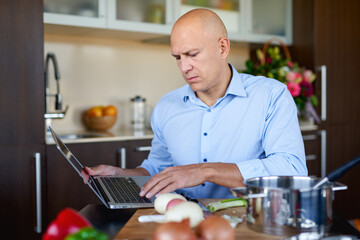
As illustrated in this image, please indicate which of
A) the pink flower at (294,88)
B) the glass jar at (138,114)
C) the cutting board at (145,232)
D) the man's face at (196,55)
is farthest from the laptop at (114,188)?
the pink flower at (294,88)

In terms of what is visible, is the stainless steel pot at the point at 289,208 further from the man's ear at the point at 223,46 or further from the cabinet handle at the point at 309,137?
the cabinet handle at the point at 309,137

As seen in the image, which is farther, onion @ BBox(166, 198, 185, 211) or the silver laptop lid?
the silver laptop lid

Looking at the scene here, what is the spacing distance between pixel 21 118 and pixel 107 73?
0.95 m

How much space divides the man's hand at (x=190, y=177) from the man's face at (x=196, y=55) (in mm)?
392

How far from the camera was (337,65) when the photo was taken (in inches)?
149

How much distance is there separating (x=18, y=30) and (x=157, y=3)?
1.04m

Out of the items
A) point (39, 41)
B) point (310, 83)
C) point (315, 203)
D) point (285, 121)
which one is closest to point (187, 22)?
point (285, 121)

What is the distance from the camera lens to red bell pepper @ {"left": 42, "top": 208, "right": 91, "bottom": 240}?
0.76 m

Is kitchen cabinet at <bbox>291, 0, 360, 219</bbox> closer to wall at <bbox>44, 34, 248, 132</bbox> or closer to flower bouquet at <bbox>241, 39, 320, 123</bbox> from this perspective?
flower bouquet at <bbox>241, 39, 320, 123</bbox>

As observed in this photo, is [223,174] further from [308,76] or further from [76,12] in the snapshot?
[308,76]

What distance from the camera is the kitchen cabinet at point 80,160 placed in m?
2.65

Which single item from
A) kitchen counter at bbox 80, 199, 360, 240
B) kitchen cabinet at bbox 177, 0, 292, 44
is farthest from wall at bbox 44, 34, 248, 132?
kitchen counter at bbox 80, 199, 360, 240

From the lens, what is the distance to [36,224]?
102 inches

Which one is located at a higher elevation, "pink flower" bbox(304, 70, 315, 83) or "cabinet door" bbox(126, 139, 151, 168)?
"pink flower" bbox(304, 70, 315, 83)
